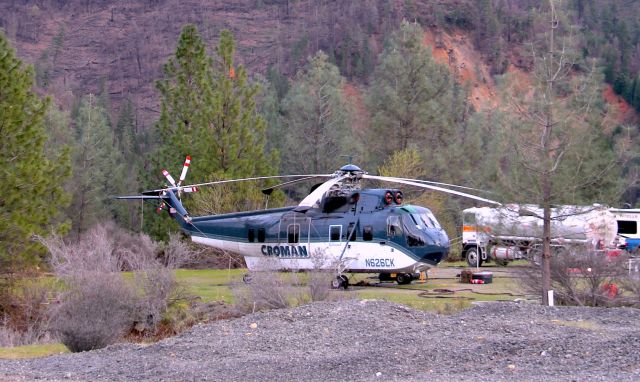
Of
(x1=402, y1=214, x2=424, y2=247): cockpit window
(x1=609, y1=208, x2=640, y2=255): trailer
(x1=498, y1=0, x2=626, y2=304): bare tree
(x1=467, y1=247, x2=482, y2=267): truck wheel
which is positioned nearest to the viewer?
(x1=498, y1=0, x2=626, y2=304): bare tree

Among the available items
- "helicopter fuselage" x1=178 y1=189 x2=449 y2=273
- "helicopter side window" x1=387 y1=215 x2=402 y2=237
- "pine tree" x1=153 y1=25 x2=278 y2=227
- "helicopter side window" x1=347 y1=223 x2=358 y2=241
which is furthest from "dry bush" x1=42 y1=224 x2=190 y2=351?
"pine tree" x1=153 y1=25 x2=278 y2=227

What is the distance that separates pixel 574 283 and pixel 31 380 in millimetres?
10719

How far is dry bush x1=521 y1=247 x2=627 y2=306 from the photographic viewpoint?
1636 cm

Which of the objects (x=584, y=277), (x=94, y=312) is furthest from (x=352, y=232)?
(x=94, y=312)

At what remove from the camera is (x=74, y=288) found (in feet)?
54.4

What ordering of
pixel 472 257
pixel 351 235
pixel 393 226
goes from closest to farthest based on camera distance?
pixel 393 226 → pixel 351 235 → pixel 472 257

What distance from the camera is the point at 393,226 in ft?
75.8

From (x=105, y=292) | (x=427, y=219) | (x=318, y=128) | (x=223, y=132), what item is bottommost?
(x=105, y=292)

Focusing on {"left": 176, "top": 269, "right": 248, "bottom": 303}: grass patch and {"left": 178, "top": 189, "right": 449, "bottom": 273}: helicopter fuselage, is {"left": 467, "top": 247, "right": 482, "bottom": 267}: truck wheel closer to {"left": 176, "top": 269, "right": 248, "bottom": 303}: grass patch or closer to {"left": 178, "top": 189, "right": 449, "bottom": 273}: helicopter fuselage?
{"left": 176, "top": 269, "right": 248, "bottom": 303}: grass patch

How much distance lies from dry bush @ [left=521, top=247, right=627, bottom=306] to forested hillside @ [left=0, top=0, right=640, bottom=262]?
1199 mm

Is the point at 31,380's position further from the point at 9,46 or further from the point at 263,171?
the point at 263,171

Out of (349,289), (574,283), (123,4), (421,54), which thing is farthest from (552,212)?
(123,4)

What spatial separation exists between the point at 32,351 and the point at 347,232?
10476 millimetres

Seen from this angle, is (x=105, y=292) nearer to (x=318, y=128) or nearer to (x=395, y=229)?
(x=395, y=229)
